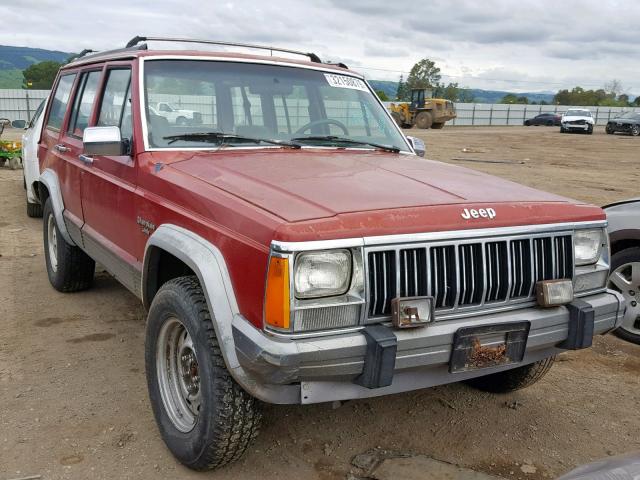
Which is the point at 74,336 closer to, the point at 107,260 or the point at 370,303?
the point at 107,260

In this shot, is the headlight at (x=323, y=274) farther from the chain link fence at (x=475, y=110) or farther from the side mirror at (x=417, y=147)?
the chain link fence at (x=475, y=110)

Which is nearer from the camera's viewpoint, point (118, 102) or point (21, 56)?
point (118, 102)

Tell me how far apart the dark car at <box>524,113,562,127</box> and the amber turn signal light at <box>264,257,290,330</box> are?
53.4 metres

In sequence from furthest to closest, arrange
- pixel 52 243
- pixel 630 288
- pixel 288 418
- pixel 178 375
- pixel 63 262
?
pixel 52 243
pixel 63 262
pixel 630 288
pixel 288 418
pixel 178 375

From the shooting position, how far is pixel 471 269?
2684 mm

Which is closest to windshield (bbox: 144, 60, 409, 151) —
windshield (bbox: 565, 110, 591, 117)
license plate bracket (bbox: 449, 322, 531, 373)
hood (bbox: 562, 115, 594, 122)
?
license plate bracket (bbox: 449, 322, 531, 373)

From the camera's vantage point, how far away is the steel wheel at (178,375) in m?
3.04

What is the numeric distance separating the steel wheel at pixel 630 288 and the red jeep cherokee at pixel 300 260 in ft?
5.05

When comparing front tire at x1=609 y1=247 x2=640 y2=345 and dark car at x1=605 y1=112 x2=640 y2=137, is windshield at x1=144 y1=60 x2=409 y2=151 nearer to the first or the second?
front tire at x1=609 y1=247 x2=640 y2=345

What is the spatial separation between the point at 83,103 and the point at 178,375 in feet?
8.52

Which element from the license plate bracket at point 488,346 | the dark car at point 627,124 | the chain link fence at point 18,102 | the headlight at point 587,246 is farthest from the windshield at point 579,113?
the license plate bracket at point 488,346

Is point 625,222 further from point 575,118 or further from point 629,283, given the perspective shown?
point 575,118

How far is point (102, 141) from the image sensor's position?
11.4ft

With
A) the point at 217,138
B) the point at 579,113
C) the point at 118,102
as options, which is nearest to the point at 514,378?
the point at 217,138
